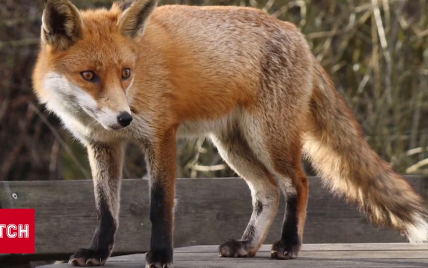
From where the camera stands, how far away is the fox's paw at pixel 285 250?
147 inches

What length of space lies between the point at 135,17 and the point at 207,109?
69 centimetres

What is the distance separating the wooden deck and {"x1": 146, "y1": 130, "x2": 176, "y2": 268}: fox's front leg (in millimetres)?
156

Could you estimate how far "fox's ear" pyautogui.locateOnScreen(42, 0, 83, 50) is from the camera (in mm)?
3357

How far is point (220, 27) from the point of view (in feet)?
13.4

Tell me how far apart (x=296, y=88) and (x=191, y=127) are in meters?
0.64

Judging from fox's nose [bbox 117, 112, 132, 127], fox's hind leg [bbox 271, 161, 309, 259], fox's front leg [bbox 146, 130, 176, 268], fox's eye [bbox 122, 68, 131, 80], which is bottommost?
fox's hind leg [bbox 271, 161, 309, 259]

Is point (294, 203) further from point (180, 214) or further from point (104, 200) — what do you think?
point (104, 200)

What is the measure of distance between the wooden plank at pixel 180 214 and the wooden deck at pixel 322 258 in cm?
15

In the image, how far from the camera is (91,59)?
A: 333 cm

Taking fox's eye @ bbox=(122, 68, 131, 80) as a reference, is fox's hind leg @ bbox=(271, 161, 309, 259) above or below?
below

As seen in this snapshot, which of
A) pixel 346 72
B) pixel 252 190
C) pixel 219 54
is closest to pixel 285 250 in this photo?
pixel 252 190

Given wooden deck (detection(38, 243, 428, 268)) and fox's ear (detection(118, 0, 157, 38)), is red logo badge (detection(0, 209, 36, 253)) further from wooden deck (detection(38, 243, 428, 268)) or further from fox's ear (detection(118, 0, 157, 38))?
fox's ear (detection(118, 0, 157, 38))

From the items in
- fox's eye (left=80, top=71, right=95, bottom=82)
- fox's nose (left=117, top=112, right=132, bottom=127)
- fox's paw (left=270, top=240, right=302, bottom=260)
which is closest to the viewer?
fox's nose (left=117, top=112, right=132, bottom=127)

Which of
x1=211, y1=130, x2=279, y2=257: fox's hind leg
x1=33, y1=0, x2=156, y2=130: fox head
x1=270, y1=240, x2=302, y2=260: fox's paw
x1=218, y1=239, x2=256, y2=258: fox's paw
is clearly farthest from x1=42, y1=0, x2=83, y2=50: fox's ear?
x1=270, y1=240, x2=302, y2=260: fox's paw
